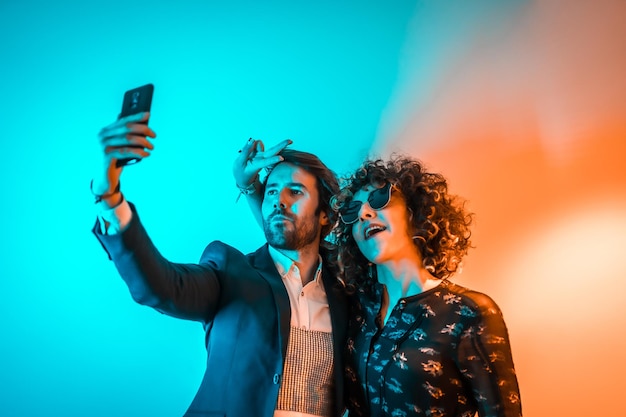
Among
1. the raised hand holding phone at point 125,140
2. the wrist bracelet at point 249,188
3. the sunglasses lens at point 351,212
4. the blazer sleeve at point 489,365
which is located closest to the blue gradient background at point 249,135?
the wrist bracelet at point 249,188

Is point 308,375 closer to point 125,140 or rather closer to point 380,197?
point 380,197

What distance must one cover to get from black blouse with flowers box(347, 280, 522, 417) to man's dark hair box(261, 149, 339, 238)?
0.53m

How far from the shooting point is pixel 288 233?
204 centimetres

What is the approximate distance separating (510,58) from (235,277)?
1.56 metres

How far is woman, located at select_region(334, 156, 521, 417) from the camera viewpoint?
1.67 metres

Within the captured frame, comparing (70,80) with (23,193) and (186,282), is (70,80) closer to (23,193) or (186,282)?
(23,193)

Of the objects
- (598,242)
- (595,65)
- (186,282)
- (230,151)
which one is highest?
(595,65)

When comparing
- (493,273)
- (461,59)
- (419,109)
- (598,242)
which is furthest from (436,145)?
(598,242)

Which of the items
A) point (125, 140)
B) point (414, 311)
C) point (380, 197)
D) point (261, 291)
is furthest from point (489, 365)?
point (125, 140)

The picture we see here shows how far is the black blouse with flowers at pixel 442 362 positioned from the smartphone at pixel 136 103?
0.89m

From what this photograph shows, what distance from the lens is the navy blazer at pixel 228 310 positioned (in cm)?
160

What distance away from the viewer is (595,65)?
2.56 meters

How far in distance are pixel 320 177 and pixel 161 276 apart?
758 mm

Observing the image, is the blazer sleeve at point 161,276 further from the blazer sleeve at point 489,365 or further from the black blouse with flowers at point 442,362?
the blazer sleeve at point 489,365
